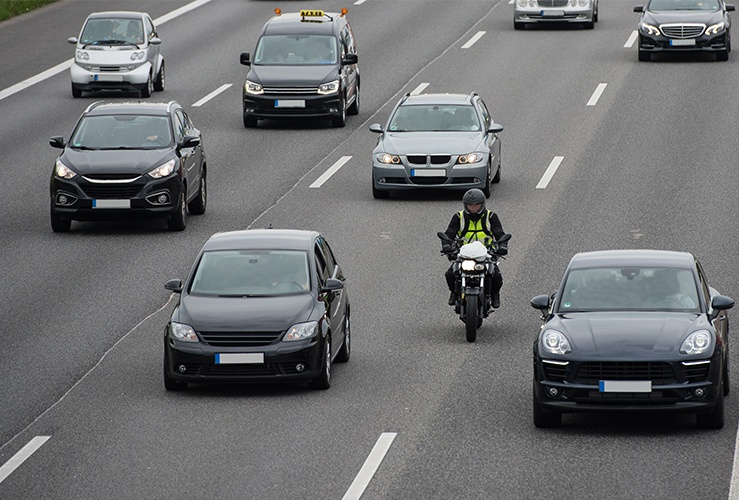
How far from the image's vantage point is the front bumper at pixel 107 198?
85.4ft

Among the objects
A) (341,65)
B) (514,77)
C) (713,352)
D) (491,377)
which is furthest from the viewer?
→ (514,77)

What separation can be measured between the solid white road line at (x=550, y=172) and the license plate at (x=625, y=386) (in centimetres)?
1488

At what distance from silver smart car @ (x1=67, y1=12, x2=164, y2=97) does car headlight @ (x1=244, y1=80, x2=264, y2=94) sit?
14.0 feet

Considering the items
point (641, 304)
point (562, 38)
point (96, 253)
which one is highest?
point (641, 304)

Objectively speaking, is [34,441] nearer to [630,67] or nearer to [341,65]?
[341,65]

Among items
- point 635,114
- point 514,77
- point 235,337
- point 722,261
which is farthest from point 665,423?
point 514,77

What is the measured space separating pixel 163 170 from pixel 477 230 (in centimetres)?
736

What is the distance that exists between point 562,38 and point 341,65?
12.1 meters

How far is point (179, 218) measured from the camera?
2650 centimetres

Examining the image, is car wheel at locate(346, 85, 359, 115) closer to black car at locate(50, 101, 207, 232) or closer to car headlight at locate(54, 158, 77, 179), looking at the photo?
black car at locate(50, 101, 207, 232)

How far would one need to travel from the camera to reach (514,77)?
40812 mm

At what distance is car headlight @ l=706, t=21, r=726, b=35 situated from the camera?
137ft

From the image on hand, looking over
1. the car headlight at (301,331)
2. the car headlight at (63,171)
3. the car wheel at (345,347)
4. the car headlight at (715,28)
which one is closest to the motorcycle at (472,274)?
the car wheel at (345,347)

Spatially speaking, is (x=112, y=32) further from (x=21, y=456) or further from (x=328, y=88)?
(x=21, y=456)
